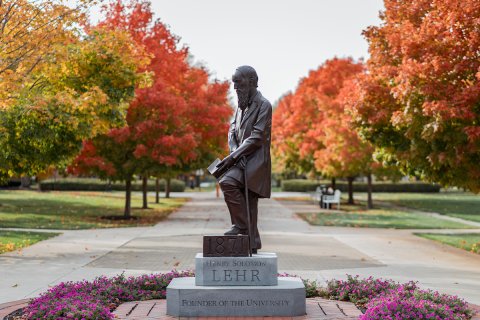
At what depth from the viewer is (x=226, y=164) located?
8.68 m

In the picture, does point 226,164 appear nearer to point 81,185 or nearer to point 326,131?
point 326,131

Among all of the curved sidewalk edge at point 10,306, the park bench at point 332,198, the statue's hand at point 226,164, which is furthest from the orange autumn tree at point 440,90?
the park bench at point 332,198

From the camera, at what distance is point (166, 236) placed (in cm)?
2044

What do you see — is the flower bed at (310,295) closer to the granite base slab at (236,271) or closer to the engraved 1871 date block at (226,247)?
the granite base slab at (236,271)

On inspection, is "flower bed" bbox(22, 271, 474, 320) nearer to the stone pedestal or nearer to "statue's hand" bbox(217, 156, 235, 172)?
the stone pedestal

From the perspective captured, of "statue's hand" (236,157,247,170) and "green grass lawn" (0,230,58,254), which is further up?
"statue's hand" (236,157,247,170)

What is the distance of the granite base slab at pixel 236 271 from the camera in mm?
8297

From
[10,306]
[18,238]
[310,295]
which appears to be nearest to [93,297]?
[10,306]

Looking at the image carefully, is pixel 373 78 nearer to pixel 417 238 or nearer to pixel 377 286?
pixel 417 238

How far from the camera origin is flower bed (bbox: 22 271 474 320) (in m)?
7.43

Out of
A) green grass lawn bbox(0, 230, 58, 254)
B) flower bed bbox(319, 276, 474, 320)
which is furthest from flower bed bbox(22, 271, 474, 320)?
green grass lawn bbox(0, 230, 58, 254)

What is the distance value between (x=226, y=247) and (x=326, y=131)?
2826cm

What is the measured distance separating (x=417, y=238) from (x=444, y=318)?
1336 centimetres

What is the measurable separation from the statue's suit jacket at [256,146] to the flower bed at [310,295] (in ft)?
6.17
